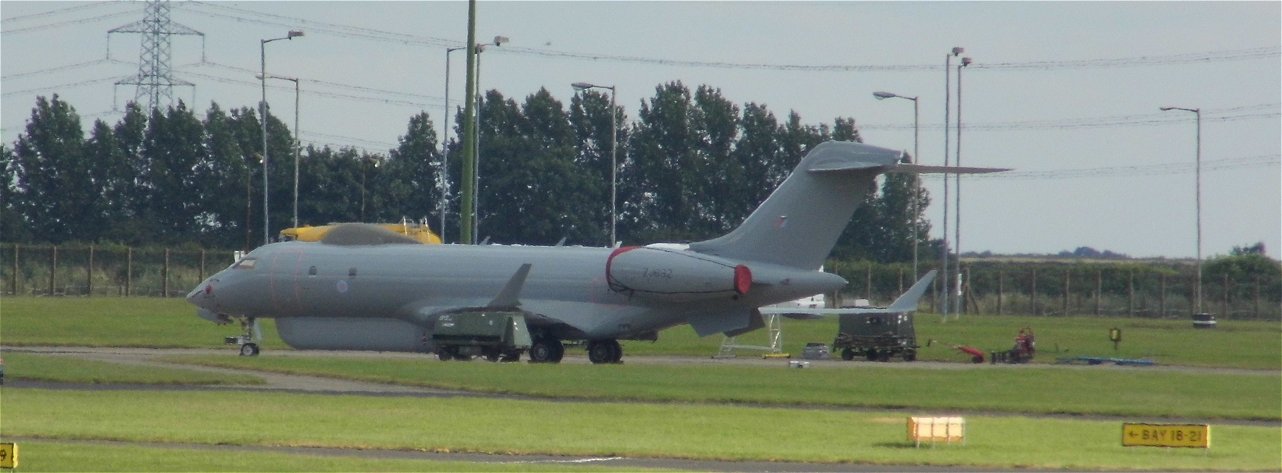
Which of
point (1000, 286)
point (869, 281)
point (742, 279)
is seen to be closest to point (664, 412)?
point (742, 279)

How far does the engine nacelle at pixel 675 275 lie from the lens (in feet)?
145

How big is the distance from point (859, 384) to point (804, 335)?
25.4m

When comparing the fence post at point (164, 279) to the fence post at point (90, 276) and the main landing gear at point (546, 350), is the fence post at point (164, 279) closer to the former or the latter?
the fence post at point (90, 276)

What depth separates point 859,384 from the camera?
38.5m

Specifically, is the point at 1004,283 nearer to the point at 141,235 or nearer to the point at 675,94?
the point at 675,94

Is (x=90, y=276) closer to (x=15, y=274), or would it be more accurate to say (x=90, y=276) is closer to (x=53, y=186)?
(x=15, y=274)

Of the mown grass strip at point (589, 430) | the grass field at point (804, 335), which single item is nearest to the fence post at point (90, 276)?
the grass field at point (804, 335)

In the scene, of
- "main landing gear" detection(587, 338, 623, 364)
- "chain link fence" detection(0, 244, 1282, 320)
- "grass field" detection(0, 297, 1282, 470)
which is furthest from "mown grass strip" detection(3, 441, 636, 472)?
"chain link fence" detection(0, 244, 1282, 320)

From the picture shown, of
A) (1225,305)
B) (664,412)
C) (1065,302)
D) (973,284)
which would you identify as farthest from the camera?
(973,284)

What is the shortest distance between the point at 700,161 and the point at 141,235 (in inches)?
1393

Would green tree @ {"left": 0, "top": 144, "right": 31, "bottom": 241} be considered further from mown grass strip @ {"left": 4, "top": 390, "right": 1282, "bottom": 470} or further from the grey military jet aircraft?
mown grass strip @ {"left": 4, "top": 390, "right": 1282, "bottom": 470}

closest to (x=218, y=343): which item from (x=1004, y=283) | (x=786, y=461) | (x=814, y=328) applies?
(x=814, y=328)

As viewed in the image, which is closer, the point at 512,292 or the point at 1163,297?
the point at 512,292

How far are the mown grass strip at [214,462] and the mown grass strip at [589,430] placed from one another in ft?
4.89
